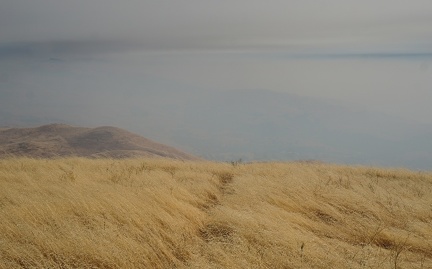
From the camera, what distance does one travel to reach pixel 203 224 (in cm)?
677

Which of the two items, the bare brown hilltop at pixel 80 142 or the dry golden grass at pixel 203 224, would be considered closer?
the dry golden grass at pixel 203 224

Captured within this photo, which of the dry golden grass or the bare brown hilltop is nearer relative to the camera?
the dry golden grass

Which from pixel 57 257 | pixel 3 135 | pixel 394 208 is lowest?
pixel 3 135

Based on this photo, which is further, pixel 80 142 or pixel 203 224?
pixel 80 142

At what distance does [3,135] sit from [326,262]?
157556 mm

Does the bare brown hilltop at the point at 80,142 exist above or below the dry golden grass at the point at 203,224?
below

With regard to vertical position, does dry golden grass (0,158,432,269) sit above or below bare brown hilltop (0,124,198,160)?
above

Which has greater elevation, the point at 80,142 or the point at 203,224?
the point at 203,224

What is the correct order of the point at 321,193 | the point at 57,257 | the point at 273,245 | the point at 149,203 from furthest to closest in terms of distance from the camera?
the point at 321,193 → the point at 149,203 → the point at 273,245 → the point at 57,257

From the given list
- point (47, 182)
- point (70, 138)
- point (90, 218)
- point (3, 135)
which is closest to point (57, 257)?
point (90, 218)

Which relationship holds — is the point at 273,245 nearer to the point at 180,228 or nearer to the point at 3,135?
the point at 180,228

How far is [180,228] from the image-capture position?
20.4ft

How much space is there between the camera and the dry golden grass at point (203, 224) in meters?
4.99

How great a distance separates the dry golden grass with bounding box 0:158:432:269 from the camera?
4988mm
